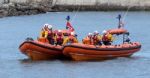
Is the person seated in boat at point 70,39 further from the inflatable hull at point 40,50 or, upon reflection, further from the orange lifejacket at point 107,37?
the orange lifejacket at point 107,37

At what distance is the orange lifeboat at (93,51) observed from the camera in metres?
44.2

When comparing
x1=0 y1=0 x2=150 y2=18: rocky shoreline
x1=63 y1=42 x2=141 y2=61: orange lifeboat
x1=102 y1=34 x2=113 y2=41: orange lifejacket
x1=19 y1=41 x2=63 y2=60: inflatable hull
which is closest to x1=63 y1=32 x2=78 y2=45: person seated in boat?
x1=19 y1=41 x2=63 y2=60: inflatable hull

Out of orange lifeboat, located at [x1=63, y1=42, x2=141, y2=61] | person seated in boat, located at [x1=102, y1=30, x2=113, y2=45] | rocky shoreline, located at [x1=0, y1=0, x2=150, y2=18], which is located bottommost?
rocky shoreline, located at [x1=0, y1=0, x2=150, y2=18]

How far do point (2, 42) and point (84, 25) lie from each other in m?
22.7

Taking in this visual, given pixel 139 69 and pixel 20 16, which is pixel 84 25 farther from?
pixel 139 69

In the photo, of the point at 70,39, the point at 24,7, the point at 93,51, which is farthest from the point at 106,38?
the point at 24,7

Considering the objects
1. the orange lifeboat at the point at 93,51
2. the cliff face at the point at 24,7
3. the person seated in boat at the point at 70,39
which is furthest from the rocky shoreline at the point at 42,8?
the person seated in boat at the point at 70,39

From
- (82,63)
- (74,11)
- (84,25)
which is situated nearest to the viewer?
(82,63)

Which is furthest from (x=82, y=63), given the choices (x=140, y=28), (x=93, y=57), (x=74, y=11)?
(x=74, y=11)

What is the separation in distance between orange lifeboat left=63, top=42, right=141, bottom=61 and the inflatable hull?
60 centimetres

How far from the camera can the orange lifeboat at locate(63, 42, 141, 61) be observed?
44.2m

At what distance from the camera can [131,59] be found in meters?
47.1

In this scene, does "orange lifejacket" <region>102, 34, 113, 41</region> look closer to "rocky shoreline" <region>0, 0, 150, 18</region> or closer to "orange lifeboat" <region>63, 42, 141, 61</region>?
"orange lifeboat" <region>63, 42, 141, 61</region>

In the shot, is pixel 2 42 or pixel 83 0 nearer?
pixel 2 42
